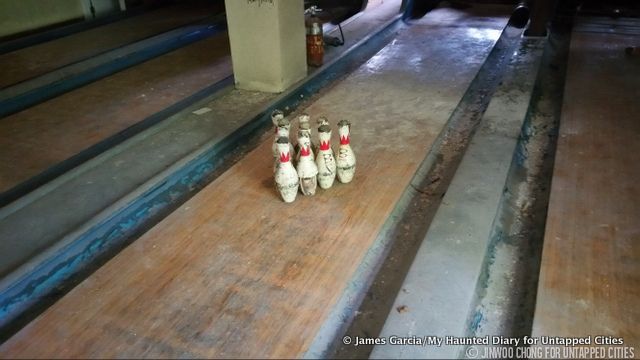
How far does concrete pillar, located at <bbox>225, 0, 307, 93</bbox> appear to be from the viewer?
9.67 feet

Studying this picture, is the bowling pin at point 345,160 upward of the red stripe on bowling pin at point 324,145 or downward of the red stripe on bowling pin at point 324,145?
downward

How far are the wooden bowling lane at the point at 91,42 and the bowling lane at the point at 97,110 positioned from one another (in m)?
0.56

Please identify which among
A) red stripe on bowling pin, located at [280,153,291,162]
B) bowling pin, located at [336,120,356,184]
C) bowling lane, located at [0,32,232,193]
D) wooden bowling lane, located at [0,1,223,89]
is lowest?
bowling lane, located at [0,32,232,193]

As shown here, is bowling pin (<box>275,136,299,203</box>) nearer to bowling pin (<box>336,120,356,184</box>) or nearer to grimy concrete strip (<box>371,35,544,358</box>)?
bowling pin (<box>336,120,356,184</box>)

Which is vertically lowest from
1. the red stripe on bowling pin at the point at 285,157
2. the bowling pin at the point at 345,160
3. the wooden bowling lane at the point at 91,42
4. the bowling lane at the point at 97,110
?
the bowling lane at the point at 97,110

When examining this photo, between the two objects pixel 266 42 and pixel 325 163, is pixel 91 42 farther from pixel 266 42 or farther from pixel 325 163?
pixel 325 163

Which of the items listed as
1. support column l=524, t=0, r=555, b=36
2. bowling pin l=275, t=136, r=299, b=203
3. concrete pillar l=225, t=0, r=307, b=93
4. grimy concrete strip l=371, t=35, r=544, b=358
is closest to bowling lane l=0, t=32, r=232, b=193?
concrete pillar l=225, t=0, r=307, b=93

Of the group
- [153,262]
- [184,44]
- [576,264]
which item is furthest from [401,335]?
[184,44]

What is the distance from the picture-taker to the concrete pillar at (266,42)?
2.95 meters

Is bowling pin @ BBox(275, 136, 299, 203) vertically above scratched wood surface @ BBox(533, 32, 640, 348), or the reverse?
bowling pin @ BBox(275, 136, 299, 203)

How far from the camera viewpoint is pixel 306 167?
A: 1.84m

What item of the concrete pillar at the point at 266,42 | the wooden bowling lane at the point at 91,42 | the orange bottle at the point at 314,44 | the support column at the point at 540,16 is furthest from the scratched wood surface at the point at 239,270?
the wooden bowling lane at the point at 91,42

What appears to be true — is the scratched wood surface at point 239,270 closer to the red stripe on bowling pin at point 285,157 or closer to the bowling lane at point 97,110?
the red stripe on bowling pin at point 285,157

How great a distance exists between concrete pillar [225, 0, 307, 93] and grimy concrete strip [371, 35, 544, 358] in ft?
4.18
